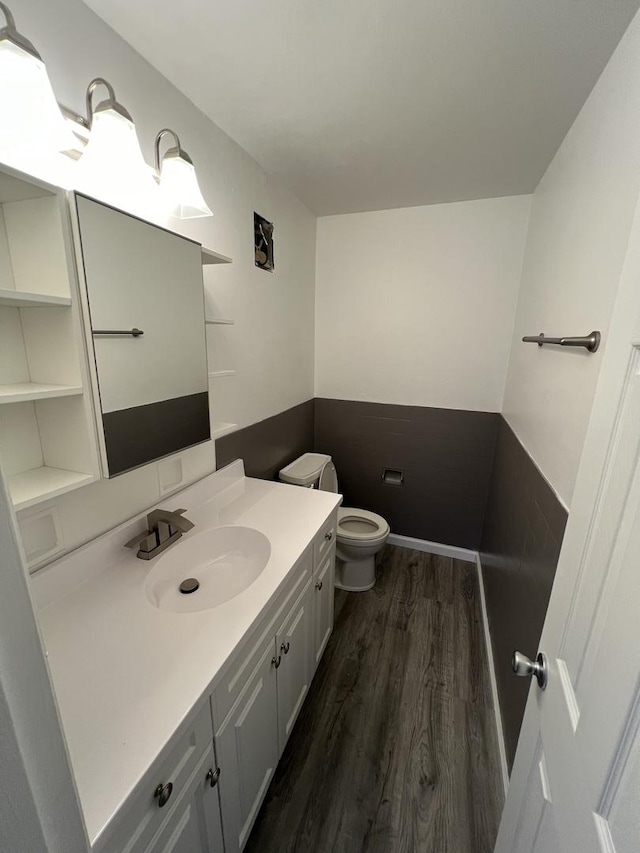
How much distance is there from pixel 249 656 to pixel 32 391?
831 mm

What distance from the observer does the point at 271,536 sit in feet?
4.24

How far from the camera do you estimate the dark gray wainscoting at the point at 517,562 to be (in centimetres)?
111

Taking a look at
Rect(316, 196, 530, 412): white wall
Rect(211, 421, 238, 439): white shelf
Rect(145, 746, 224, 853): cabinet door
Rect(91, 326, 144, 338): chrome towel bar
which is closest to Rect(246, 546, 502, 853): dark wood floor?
Rect(145, 746, 224, 853): cabinet door

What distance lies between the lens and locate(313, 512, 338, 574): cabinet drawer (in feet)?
4.59

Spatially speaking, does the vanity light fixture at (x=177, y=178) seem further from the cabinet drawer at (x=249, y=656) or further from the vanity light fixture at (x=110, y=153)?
the cabinet drawer at (x=249, y=656)

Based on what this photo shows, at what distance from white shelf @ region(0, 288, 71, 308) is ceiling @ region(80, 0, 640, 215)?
81 centimetres

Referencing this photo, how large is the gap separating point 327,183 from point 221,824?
2.51m

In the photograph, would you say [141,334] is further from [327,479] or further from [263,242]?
[327,479]

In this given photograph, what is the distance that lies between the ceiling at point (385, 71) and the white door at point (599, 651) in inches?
34.5

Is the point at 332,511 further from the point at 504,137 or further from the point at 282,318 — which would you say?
the point at 504,137

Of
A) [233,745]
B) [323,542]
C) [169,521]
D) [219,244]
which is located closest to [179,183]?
[219,244]

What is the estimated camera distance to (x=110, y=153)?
2.97 ft

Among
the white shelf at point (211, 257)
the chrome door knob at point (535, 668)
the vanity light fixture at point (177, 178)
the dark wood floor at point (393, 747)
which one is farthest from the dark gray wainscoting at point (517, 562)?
the vanity light fixture at point (177, 178)

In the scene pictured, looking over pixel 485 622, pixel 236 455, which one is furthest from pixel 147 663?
pixel 485 622
